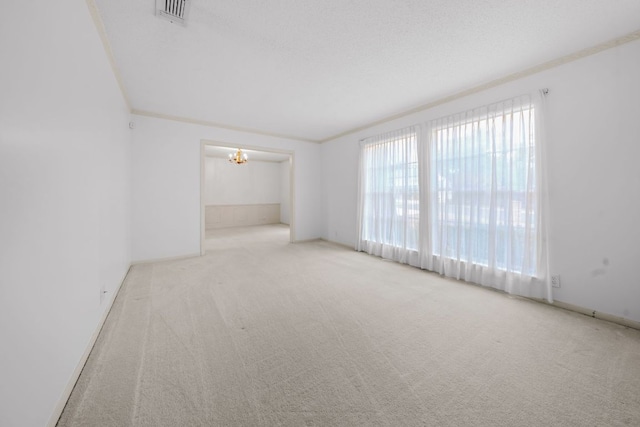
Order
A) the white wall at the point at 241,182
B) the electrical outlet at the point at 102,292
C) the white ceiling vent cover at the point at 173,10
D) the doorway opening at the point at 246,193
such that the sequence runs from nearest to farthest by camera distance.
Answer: the white ceiling vent cover at the point at 173,10 → the electrical outlet at the point at 102,292 → the doorway opening at the point at 246,193 → the white wall at the point at 241,182

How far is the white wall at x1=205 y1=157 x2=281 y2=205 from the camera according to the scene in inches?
343

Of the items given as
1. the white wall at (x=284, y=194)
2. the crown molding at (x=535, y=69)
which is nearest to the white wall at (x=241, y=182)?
the white wall at (x=284, y=194)

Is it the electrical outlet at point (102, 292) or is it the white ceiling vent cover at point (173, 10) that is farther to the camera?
the electrical outlet at point (102, 292)

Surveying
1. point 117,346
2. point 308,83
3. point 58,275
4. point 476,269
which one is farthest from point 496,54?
point 117,346

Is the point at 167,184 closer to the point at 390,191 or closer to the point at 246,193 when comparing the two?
the point at 390,191

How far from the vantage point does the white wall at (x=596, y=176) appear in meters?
2.16

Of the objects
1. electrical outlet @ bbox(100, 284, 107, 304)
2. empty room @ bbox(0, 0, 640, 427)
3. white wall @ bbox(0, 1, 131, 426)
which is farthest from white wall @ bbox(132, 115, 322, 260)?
white wall @ bbox(0, 1, 131, 426)

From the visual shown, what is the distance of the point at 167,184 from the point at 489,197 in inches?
196

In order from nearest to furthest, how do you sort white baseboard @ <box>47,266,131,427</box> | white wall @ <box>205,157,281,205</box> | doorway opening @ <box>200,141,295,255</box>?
white baseboard @ <box>47,266,131,427</box> < doorway opening @ <box>200,141,295,255</box> < white wall @ <box>205,157,281,205</box>

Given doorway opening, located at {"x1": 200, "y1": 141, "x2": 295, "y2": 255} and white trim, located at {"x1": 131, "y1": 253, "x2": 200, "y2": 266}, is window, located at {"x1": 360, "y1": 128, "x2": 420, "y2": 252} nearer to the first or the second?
white trim, located at {"x1": 131, "y1": 253, "x2": 200, "y2": 266}

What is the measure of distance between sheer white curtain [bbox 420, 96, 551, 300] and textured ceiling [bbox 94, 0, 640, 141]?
0.57m

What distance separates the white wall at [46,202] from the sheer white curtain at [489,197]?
12.7ft

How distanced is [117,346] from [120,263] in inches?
61.4

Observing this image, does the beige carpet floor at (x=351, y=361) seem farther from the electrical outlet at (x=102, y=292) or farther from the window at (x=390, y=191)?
the window at (x=390, y=191)
